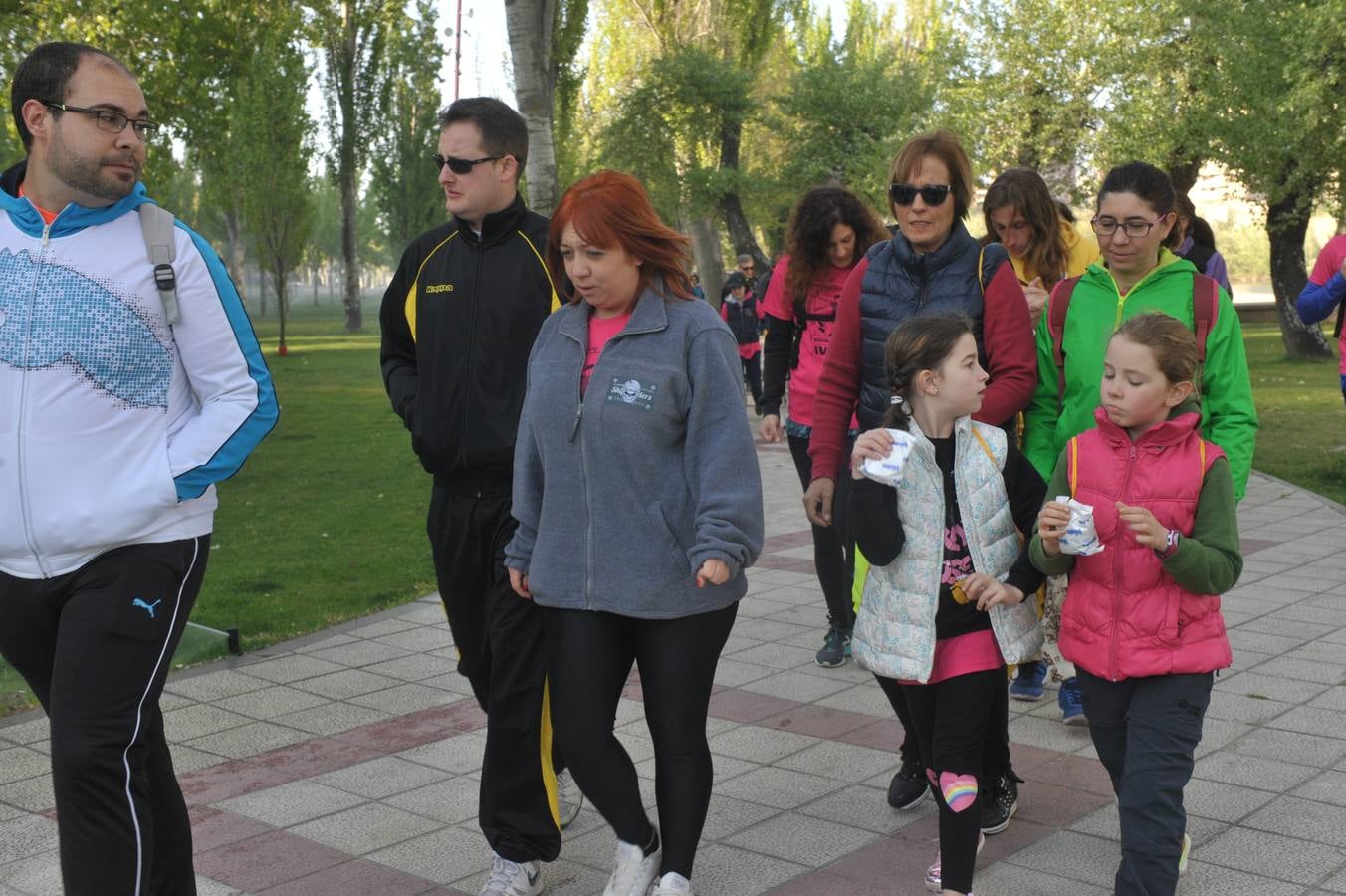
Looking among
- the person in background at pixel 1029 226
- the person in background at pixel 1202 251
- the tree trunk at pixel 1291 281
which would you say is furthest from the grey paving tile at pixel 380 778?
the tree trunk at pixel 1291 281

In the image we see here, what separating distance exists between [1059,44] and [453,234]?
88.5 feet

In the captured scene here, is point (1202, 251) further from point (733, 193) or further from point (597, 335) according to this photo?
point (733, 193)

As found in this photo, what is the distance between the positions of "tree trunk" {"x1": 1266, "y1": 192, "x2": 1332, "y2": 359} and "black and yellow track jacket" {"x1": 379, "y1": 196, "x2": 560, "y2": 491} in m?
23.0

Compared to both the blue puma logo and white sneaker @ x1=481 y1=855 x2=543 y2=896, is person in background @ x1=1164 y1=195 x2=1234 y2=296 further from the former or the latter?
the blue puma logo

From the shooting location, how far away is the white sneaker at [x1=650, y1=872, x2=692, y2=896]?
12.1ft

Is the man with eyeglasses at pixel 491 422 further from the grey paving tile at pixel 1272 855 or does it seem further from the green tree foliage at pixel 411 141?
the green tree foliage at pixel 411 141

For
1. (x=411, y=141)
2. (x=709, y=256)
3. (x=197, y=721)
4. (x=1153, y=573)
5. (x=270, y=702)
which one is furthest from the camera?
(x=411, y=141)

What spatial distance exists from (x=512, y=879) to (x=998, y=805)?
1.47m

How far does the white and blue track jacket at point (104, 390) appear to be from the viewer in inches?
124

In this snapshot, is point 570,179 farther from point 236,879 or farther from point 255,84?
point 236,879

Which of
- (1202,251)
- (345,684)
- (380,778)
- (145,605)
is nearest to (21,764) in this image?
(380,778)

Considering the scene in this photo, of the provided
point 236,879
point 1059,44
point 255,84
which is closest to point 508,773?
point 236,879

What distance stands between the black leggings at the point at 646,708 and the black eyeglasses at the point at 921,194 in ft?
4.90

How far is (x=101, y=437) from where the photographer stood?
320 cm
